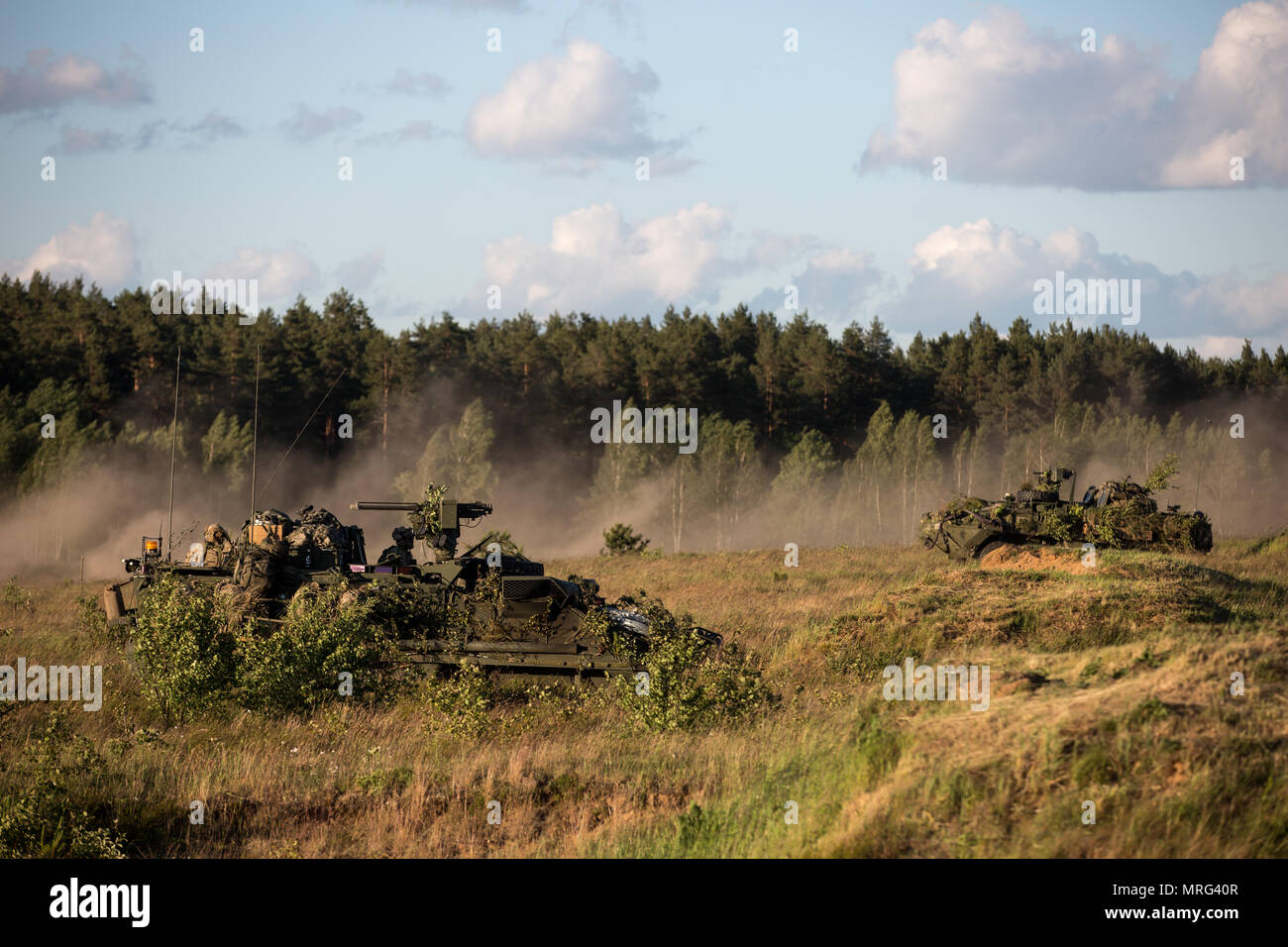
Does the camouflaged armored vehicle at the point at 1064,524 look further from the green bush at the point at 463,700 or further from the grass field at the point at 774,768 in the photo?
the green bush at the point at 463,700

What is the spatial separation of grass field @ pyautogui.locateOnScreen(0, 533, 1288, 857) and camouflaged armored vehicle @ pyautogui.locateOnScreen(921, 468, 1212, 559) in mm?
15757

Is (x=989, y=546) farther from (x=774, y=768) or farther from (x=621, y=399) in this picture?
(x=621, y=399)

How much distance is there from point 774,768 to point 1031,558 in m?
21.8

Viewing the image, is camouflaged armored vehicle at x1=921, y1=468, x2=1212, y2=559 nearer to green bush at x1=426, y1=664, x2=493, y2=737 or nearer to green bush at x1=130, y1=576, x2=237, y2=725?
green bush at x1=426, y1=664, x2=493, y2=737

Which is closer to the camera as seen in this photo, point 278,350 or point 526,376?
point 278,350

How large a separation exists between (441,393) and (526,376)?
20.5 ft

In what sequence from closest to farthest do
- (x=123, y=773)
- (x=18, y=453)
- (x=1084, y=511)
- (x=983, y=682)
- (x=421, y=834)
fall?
(x=421, y=834) < (x=983, y=682) < (x=123, y=773) < (x=1084, y=511) < (x=18, y=453)

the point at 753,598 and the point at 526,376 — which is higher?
the point at 526,376

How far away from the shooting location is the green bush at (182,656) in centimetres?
1419

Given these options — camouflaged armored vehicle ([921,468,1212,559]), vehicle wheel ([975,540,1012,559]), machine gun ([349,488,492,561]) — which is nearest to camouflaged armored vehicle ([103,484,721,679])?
machine gun ([349,488,492,561])

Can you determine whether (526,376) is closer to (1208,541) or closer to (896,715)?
(1208,541)

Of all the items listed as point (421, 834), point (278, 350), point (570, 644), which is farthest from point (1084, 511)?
point (278, 350)

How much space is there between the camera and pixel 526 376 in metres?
71.6

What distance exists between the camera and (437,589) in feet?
52.2
